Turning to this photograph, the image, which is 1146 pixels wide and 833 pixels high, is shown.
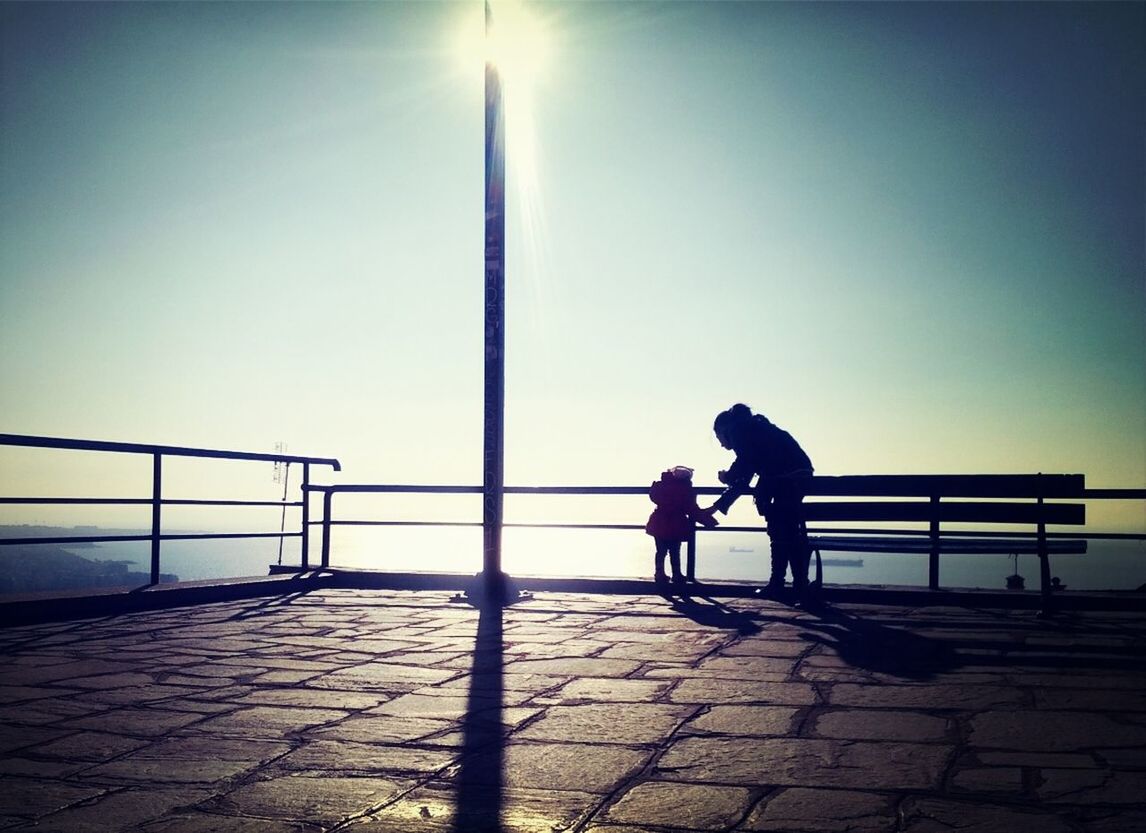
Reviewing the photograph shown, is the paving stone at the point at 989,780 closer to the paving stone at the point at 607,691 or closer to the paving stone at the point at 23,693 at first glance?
the paving stone at the point at 607,691

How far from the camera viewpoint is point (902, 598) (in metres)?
8.39

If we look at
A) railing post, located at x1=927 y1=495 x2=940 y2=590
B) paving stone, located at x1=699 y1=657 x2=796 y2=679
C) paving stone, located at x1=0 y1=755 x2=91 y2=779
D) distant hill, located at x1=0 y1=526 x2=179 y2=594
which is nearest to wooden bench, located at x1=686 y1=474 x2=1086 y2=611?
railing post, located at x1=927 y1=495 x2=940 y2=590

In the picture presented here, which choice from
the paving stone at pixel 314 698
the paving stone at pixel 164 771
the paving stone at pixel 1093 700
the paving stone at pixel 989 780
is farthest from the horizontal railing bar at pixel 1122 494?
the paving stone at pixel 164 771

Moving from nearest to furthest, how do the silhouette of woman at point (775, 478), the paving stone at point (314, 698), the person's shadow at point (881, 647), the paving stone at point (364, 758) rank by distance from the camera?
the paving stone at point (364, 758), the paving stone at point (314, 698), the person's shadow at point (881, 647), the silhouette of woman at point (775, 478)

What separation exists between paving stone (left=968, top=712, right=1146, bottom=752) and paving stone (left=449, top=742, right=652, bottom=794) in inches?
48.4

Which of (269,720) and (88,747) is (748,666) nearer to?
(269,720)

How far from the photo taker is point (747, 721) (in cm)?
375

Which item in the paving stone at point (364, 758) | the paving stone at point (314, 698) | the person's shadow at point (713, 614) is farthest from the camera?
the person's shadow at point (713, 614)

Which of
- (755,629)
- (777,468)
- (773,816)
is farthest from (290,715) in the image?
(777,468)

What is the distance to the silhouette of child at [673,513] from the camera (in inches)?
372

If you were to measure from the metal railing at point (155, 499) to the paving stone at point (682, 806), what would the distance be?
14.3ft

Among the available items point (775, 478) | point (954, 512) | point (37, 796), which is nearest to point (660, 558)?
point (775, 478)

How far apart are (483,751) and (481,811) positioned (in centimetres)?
68

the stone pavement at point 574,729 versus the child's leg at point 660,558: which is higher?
the child's leg at point 660,558
